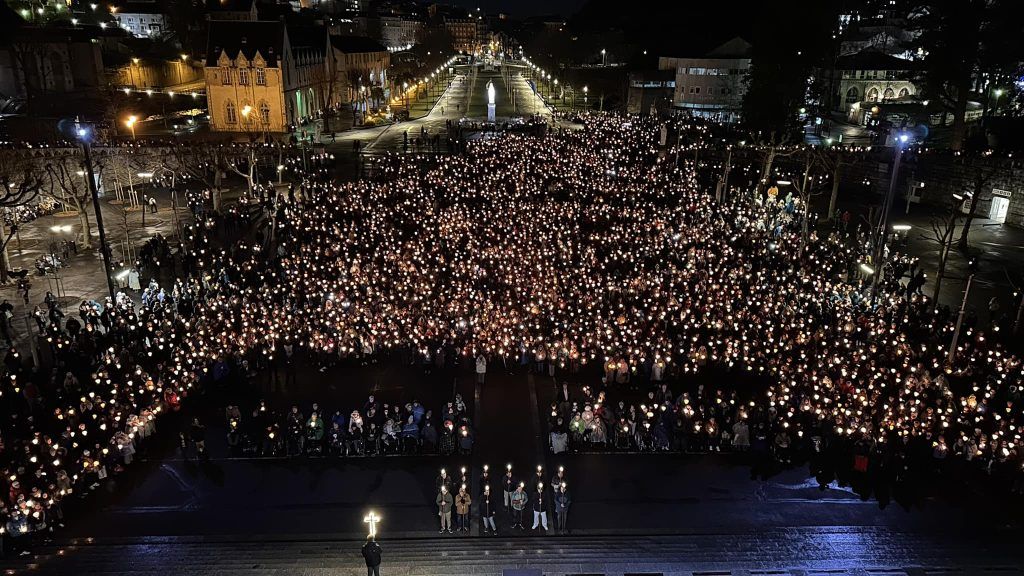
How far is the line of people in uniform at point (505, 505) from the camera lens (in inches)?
508

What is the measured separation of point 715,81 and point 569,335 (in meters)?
58.1

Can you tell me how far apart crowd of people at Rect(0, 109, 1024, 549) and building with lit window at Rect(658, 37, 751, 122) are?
4188 centimetres

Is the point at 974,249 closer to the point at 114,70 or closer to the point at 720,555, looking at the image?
the point at 720,555

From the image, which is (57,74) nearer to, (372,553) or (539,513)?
(539,513)

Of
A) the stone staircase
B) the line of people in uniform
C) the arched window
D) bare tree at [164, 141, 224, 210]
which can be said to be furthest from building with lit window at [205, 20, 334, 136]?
the line of people in uniform

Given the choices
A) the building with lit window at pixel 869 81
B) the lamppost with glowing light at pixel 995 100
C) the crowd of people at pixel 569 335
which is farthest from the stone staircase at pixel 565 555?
the building with lit window at pixel 869 81

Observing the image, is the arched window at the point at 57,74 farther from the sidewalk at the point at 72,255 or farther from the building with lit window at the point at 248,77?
the sidewalk at the point at 72,255

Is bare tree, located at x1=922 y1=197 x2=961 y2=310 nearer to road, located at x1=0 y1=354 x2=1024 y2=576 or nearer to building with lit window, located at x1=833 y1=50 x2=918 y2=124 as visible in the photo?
road, located at x1=0 y1=354 x2=1024 y2=576

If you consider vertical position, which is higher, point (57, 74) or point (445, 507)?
point (57, 74)

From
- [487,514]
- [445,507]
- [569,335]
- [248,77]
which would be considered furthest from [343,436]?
[248,77]

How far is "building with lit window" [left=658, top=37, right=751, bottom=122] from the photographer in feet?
222

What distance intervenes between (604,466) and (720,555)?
131 inches

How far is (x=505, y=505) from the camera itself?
13.6m

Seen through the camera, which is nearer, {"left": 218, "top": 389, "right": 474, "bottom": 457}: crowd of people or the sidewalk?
{"left": 218, "top": 389, "right": 474, "bottom": 457}: crowd of people
